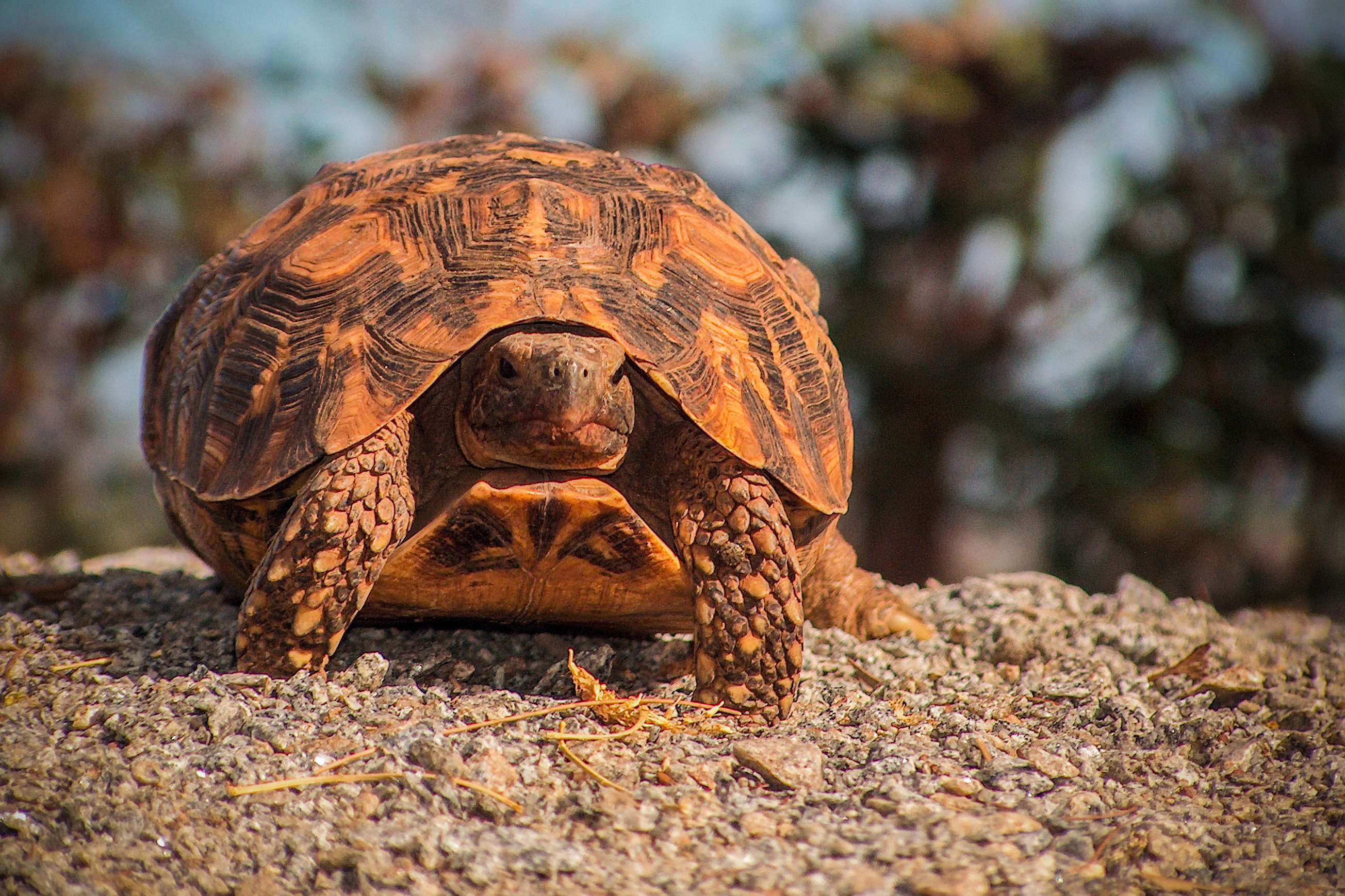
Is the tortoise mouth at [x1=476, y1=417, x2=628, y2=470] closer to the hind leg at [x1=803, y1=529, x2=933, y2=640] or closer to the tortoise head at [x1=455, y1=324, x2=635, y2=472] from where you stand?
the tortoise head at [x1=455, y1=324, x2=635, y2=472]

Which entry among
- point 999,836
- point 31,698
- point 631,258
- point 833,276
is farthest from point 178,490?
point 833,276

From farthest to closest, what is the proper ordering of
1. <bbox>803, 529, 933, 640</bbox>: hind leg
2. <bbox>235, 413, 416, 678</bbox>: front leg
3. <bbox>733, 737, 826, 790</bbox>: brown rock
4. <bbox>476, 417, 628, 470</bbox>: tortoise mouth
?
<bbox>803, 529, 933, 640</bbox>: hind leg → <bbox>476, 417, 628, 470</bbox>: tortoise mouth → <bbox>235, 413, 416, 678</bbox>: front leg → <bbox>733, 737, 826, 790</bbox>: brown rock

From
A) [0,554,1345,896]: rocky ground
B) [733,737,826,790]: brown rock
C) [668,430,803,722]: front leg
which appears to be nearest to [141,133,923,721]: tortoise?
[668,430,803,722]: front leg

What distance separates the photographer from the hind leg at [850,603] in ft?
12.8

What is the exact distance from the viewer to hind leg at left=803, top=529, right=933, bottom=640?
3891mm

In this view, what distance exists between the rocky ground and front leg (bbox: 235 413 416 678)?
10cm

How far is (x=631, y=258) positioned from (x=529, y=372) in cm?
54

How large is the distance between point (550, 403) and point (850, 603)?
64.0 inches

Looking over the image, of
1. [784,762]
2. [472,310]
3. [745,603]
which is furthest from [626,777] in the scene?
[472,310]

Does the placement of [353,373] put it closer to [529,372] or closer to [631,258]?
[529,372]

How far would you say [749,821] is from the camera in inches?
88.2

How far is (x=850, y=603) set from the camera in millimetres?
3969

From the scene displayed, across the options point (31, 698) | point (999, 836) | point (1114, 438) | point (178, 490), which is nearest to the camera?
point (999, 836)

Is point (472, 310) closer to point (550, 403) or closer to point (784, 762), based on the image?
point (550, 403)
